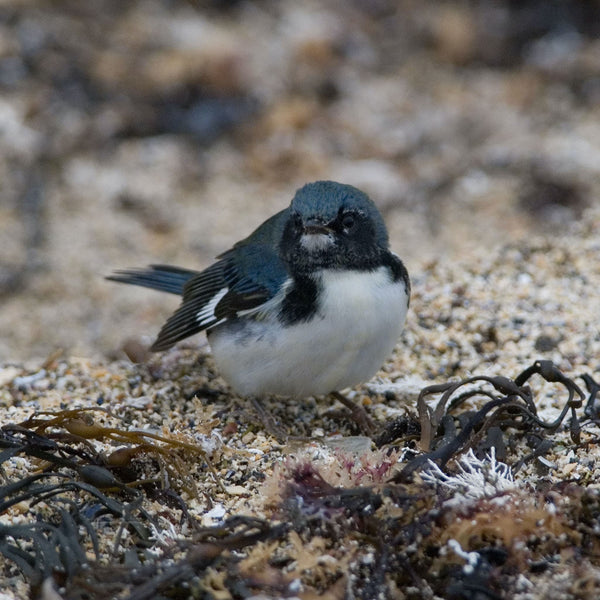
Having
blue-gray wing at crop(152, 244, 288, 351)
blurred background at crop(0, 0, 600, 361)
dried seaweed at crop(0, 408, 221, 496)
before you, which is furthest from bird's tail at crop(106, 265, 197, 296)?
dried seaweed at crop(0, 408, 221, 496)

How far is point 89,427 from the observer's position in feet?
11.7

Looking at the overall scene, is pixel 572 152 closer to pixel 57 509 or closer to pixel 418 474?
pixel 418 474

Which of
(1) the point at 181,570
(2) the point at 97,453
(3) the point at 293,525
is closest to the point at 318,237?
(2) the point at 97,453

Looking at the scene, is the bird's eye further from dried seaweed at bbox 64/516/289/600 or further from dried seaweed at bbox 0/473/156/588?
dried seaweed at bbox 64/516/289/600

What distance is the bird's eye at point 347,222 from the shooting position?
14.1 feet

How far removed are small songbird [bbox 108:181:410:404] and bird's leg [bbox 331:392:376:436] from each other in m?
0.14

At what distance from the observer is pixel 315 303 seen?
4125 mm

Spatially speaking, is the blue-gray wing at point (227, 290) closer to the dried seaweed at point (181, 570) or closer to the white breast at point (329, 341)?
the white breast at point (329, 341)

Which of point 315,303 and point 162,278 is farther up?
point 162,278

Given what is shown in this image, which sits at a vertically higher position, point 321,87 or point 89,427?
point 321,87

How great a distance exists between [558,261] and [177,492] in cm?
290

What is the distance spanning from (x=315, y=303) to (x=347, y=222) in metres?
0.42

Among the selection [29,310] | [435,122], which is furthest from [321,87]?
[29,310]

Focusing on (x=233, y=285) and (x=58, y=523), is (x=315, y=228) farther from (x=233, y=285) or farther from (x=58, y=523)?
(x=58, y=523)
